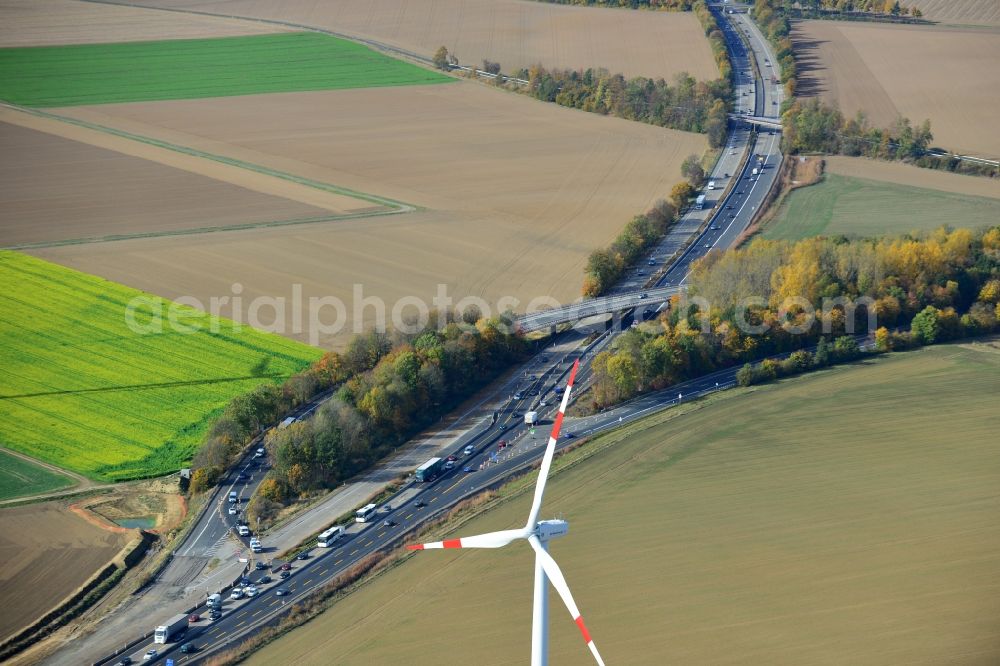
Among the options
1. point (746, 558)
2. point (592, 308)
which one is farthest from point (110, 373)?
point (746, 558)

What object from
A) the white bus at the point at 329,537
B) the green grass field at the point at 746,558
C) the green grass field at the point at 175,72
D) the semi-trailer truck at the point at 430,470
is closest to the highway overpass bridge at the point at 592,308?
the green grass field at the point at 746,558

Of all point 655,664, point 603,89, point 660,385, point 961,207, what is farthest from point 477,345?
point 603,89

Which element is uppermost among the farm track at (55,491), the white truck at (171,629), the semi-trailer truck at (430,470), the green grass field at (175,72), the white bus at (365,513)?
the green grass field at (175,72)

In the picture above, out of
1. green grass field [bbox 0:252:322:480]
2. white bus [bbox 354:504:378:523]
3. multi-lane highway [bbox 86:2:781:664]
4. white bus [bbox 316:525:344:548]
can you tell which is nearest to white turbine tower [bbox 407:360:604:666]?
multi-lane highway [bbox 86:2:781:664]

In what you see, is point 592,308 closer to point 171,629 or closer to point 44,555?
point 44,555

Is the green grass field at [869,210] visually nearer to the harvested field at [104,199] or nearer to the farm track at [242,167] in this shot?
the farm track at [242,167]

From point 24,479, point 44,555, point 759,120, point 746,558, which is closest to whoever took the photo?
point 746,558
